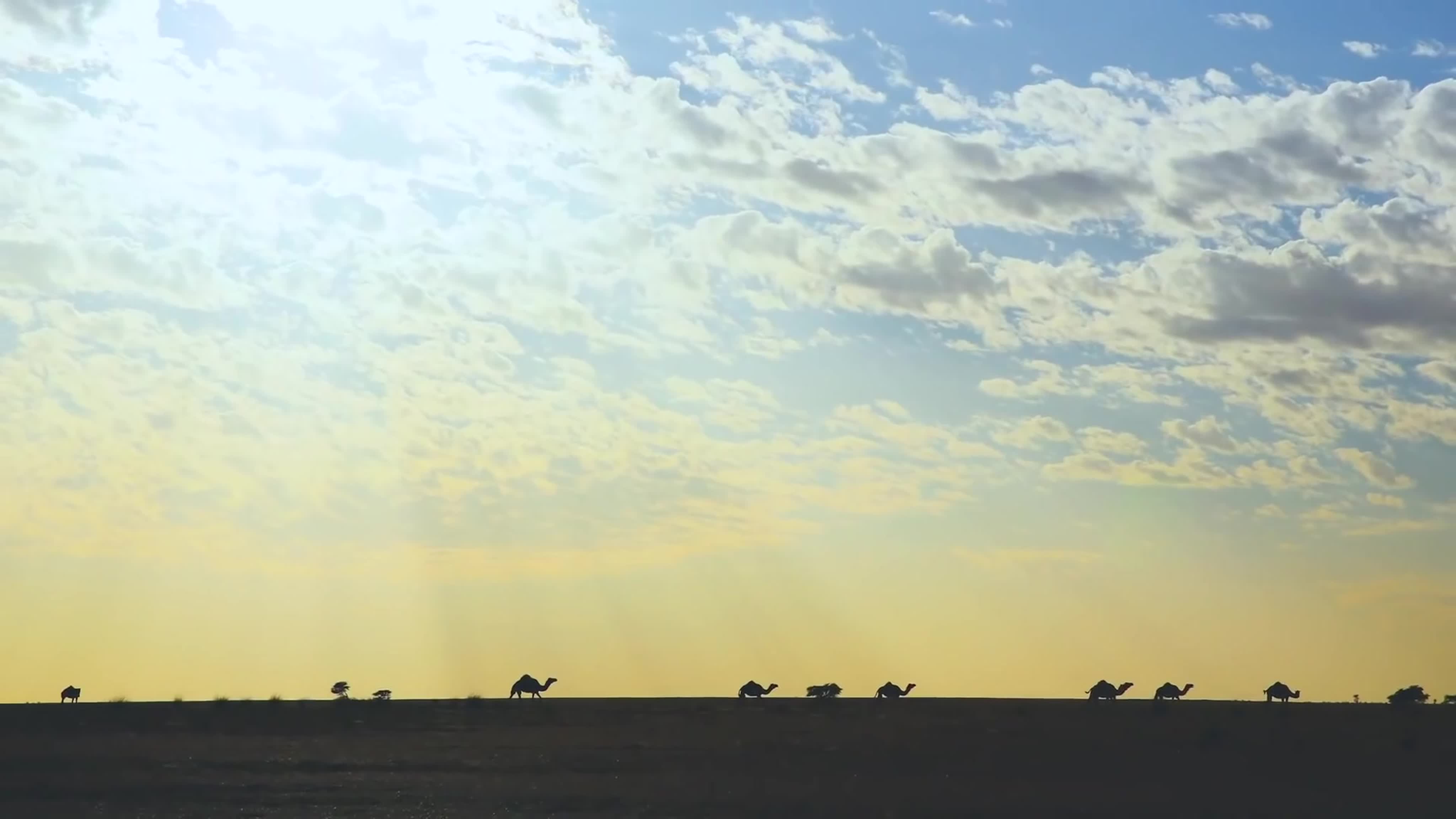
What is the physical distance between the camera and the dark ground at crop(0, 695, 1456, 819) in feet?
139

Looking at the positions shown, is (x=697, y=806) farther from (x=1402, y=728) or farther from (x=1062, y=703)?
(x=1062, y=703)

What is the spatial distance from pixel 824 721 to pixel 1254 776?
2580 cm

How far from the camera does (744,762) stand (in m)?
52.7

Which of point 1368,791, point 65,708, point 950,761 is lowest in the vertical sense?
point 1368,791

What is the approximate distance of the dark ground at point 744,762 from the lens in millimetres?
42375

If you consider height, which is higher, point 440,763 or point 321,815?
point 440,763

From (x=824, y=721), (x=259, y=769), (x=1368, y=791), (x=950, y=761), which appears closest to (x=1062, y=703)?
(x=824, y=721)

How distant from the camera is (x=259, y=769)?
2026 inches

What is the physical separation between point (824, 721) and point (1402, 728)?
2270cm

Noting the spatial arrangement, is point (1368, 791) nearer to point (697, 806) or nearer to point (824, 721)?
point (697, 806)

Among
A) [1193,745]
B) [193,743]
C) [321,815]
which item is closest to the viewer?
[321,815]

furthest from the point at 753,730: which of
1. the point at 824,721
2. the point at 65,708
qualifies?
the point at 65,708

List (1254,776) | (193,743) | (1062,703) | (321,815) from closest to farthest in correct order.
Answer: (321,815) → (1254,776) → (193,743) → (1062,703)

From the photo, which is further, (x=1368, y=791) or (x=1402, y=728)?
(x=1402, y=728)
